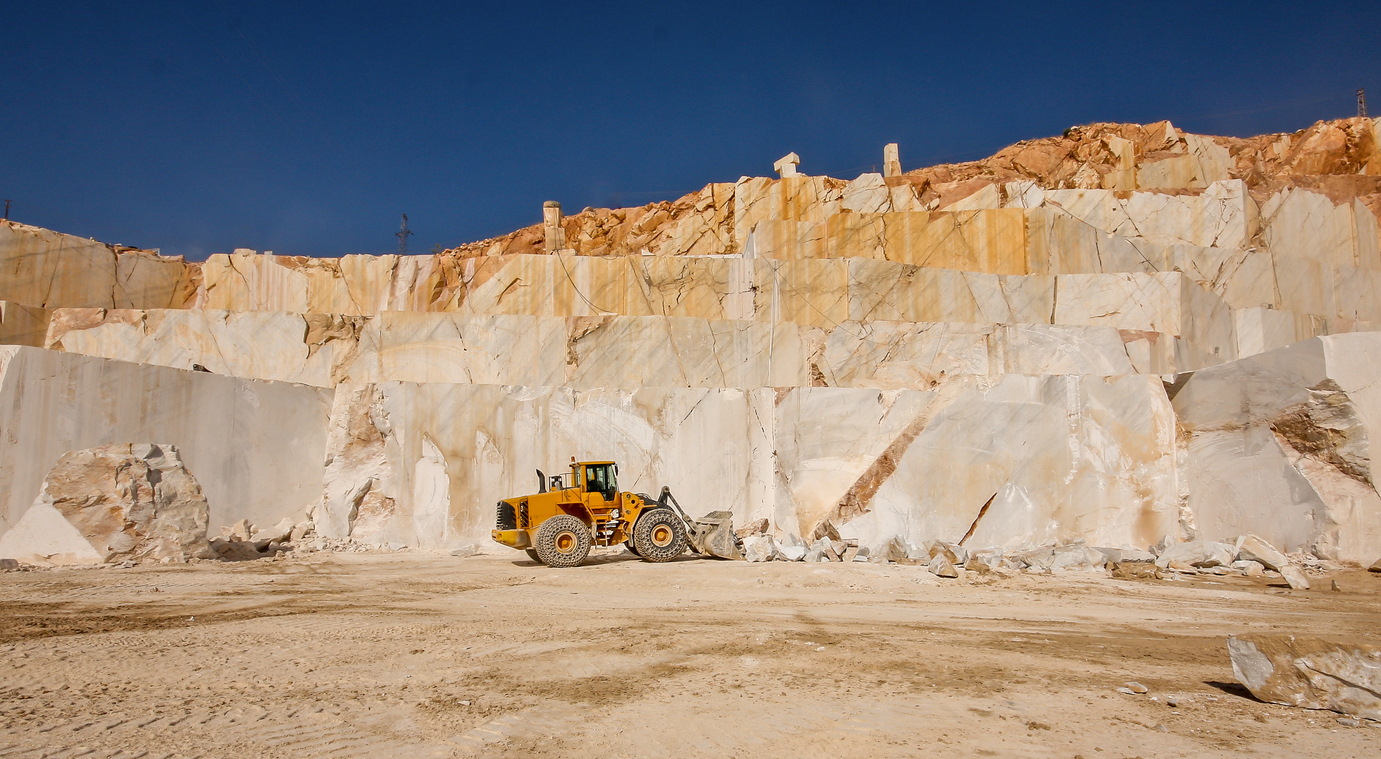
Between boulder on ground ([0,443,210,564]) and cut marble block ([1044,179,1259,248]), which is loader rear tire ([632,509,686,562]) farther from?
cut marble block ([1044,179,1259,248])

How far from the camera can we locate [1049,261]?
59.9ft

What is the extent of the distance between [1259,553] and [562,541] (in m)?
8.95

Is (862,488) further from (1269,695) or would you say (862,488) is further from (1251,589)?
(1269,695)

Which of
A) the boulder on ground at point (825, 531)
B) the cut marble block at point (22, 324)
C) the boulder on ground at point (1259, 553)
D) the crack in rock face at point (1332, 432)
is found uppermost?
the cut marble block at point (22, 324)

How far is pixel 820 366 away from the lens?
15.9 meters

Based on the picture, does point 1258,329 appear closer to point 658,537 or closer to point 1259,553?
point 1259,553

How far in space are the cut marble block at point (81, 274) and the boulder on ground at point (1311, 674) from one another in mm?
23577

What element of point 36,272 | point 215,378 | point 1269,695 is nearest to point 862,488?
point 1269,695

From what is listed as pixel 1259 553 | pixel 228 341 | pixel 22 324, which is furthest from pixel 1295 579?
pixel 22 324

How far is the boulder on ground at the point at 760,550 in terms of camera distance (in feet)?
38.8

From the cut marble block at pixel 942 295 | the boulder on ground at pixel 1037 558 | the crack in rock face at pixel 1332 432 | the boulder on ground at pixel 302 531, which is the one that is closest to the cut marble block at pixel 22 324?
the boulder on ground at pixel 302 531

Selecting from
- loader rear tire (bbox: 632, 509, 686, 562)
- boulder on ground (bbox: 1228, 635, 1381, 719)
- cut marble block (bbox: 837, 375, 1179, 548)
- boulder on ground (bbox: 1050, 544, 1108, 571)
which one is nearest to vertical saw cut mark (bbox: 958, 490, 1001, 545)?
cut marble block (bbox: 837, 375, 1179, 548)

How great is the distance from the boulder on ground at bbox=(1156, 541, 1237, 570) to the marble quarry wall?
80 cm

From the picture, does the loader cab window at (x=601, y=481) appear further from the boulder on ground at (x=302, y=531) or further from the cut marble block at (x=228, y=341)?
the cut marble block at (x=228, y=341)
